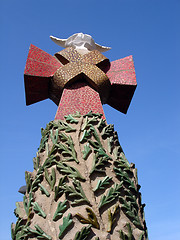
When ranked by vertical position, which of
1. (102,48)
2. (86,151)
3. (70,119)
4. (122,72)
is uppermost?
(102,48)

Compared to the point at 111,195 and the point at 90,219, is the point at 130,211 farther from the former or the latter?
the point at 90,219

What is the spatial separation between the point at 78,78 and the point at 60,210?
2119 mm

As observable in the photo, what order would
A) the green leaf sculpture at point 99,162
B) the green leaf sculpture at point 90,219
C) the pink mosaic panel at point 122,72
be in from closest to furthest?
the green leaf sculpture at point 90,219 → the green leaf sculpture at point 99,162 → the pink mosaic panel at point 122,72

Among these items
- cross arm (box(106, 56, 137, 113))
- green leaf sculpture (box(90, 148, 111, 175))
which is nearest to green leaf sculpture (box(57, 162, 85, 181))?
green leaf sculpture (box(90, 148, 111, 175))

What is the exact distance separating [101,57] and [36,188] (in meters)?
2.41

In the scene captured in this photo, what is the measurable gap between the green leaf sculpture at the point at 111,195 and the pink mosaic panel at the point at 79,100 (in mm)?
1198

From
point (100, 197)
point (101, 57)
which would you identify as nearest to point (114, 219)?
point (100, 197)

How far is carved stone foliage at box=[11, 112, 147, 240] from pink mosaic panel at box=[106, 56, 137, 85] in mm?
1187

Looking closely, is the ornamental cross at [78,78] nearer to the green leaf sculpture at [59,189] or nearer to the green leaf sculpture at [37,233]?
the green leaf sculpture at [59,189]

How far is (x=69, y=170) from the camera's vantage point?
317 cm

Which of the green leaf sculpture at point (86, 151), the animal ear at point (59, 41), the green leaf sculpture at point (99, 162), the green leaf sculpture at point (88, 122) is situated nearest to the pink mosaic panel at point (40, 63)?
the animal ear at point (59, 41)

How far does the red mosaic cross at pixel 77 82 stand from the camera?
13.6ft

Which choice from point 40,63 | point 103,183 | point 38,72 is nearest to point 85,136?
point 103,183

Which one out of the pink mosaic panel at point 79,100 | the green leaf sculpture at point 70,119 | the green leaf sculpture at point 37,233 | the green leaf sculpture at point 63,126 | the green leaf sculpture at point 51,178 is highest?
the pink mosaic panel at point 79,100
